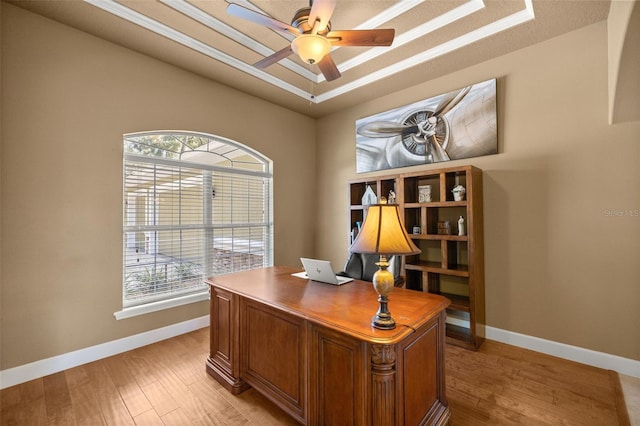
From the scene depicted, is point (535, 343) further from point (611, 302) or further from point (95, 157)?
point (95, 157)

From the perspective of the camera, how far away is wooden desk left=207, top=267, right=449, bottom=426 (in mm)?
1341

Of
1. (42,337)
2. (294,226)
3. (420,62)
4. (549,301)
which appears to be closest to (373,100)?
(420,62)

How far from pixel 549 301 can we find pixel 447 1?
2943 mm

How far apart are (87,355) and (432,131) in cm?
435

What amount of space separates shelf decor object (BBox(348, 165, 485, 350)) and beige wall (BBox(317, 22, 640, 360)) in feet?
0.76

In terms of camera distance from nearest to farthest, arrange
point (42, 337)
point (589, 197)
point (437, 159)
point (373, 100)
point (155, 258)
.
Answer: point (42, 337)
point (589, 197)
point (155, 258)
point (437, 159)
point (373, 100)

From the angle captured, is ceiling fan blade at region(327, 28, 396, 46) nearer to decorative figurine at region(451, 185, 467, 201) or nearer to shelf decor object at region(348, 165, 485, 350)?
shelf decor object at region(348, 165, 485, 350)

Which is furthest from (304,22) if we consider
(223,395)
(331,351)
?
(223,395)

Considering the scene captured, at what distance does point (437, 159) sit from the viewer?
3379 millimetres

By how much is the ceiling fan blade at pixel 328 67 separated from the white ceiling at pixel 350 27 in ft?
1.98

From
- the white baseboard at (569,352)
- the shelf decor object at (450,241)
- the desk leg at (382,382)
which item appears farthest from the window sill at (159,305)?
the white baseboard at (569,352)

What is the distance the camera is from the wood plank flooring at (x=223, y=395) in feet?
6.01

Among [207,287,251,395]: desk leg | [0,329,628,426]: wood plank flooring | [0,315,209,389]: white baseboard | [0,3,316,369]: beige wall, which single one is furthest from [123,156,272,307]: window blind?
[207,287,251,395]: desk leg

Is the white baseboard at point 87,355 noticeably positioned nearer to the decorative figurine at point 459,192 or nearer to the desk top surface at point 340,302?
the desk top surface at point 340,302
